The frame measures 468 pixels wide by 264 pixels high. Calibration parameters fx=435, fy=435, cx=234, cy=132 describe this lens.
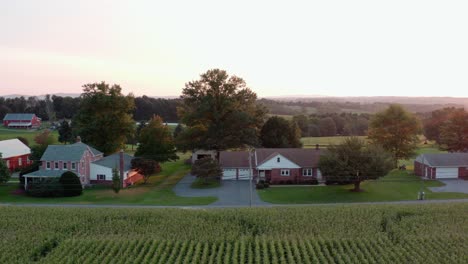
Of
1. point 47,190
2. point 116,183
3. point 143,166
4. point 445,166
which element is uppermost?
point 143,166

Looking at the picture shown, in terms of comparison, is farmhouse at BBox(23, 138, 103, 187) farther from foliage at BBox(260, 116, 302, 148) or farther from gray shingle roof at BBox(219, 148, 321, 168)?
foliage at BBox(260, 116, 302, 148)

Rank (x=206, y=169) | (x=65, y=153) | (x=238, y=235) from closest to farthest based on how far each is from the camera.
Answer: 1. (x=238, y=235)
2. (x=206, y=169)
3. (x=65, y=153)

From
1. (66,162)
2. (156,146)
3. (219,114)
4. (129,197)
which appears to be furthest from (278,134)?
(66,162)

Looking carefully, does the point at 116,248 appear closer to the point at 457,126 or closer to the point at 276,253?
the point at 276,253

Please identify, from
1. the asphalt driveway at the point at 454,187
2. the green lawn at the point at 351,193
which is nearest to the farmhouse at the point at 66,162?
the green lawn at the point at 351,193

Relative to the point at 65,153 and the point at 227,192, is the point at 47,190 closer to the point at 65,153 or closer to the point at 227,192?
the point at 65,153

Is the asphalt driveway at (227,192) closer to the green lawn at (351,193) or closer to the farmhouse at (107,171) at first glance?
the green lawn at (351,193)

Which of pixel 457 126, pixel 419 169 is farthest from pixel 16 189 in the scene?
pixel 457 126

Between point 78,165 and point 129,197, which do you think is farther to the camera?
point 78,165

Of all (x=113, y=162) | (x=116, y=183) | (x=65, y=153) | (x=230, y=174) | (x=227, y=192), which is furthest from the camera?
(x=230, y=174)
